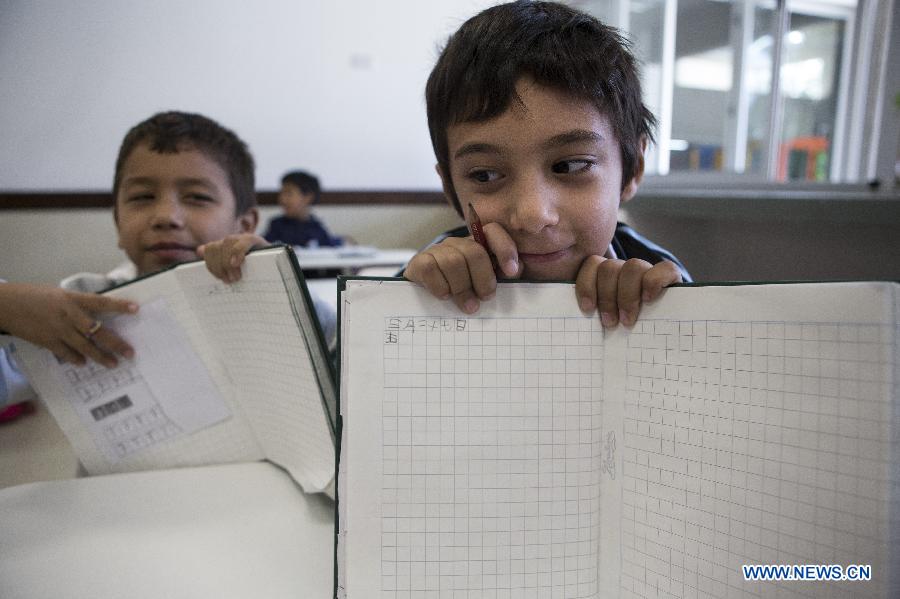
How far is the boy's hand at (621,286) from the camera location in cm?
39

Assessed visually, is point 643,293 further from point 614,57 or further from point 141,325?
point 141,325

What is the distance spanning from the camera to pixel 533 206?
1.51 ft

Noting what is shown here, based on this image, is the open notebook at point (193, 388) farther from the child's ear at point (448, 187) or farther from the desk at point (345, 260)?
the desk at point (345, 260)

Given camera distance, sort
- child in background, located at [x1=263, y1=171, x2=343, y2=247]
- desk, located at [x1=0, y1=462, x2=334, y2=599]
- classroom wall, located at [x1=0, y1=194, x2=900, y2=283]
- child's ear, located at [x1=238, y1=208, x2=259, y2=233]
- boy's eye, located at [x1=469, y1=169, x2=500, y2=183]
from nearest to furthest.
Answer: desk, located at [x1=0, y1=462, x2=334, y2=599], boy's eye, located at [x1=469, y1=169, x2=500, y2=183], child's ear, located at [x1=238, y1=208, x2=259, y2=233], classroom wall, located at [x1=0, y1=194, x2=900, y2=283], child in background, located at [x1=263, y1=171, x2=343, y2=247]

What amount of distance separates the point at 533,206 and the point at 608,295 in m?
0.11

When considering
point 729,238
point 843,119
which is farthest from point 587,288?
point 843,119

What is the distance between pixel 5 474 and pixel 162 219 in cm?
37

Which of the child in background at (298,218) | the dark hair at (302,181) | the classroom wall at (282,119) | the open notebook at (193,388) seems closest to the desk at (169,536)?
the open notebook at (193,388)

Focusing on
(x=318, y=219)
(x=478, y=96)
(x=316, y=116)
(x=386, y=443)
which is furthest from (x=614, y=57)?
(x=316, y=116)

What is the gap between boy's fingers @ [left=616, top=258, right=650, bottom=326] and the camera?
39 centimetres

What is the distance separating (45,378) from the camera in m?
0.58

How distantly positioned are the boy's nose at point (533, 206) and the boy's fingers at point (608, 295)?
81 mm

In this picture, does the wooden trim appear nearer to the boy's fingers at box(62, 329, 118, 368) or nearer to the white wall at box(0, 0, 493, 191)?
the white wall at box(0, 0, 493, 191)

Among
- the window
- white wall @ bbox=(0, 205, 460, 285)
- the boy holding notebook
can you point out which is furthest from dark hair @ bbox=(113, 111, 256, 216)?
the window
